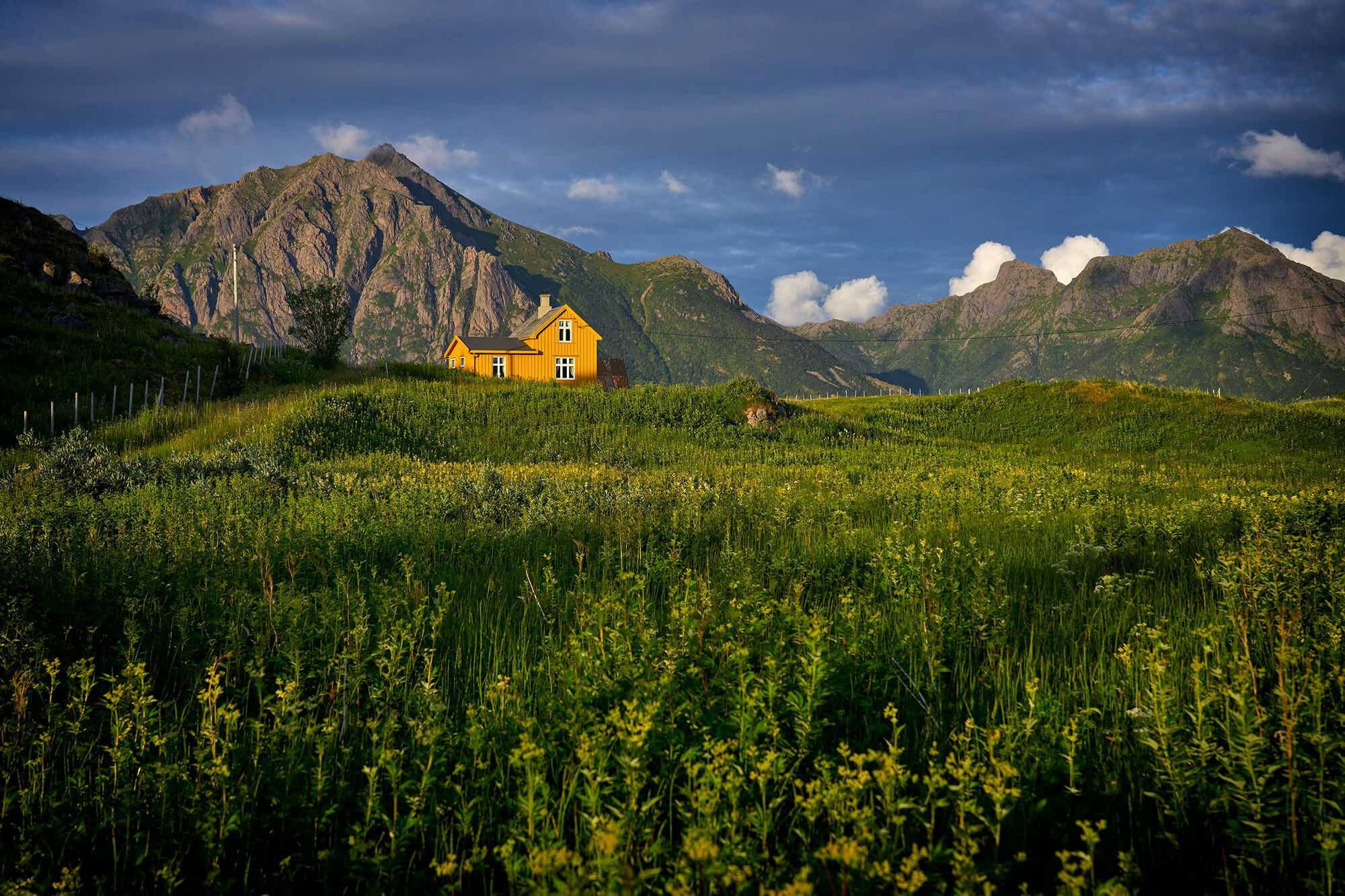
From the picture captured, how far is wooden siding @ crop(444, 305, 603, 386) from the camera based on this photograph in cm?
5128

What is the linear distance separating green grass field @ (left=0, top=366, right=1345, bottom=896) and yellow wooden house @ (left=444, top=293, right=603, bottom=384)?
41257 millimetres

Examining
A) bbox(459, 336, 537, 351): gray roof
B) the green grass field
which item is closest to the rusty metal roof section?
bbox(459, 336, 537, 351): gray roof

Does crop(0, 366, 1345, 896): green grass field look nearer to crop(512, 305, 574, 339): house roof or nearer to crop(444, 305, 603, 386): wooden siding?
crop(444, 305, 603, 386): wooden siding

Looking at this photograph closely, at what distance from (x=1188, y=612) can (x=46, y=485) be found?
16949 millimetres

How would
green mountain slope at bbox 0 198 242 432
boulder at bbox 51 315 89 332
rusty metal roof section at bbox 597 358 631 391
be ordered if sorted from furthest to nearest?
rusty metal roof section at bbox 597 358 631 391
boulder at bbox 51 315 89 332
green mountain slope at bbox 0 198 242 432

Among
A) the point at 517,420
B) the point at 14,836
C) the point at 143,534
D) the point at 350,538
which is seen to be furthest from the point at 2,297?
the point at 14,836

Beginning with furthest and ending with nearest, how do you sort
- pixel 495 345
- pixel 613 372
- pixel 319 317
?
pixel 613 372
pixel 495 345
pixel 319 317

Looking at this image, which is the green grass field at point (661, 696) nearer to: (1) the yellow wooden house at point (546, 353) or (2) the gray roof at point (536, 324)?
(1) the yellow wooden house at point (546, 353)

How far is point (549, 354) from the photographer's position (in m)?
51.4

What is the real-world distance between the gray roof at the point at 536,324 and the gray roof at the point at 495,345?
74 cm

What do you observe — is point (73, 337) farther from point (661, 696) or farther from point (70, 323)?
point (661, 696)

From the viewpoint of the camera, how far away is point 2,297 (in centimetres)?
2784

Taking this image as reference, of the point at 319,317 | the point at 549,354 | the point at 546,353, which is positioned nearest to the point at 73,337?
the point at 319,317

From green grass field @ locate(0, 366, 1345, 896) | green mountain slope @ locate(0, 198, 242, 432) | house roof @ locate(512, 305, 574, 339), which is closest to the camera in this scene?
green grass field @ locate(0, 366, 1345, 896)
